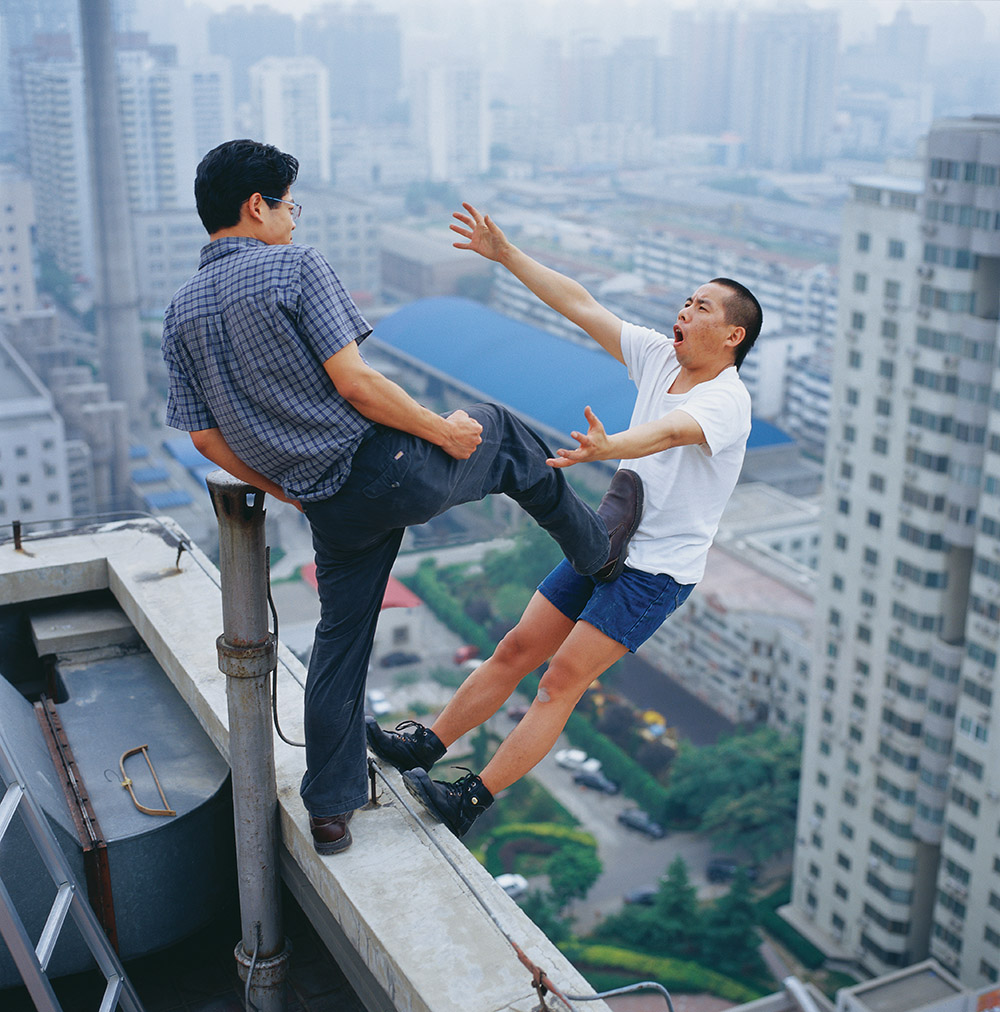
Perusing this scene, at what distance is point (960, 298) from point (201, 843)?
10193 millimetres

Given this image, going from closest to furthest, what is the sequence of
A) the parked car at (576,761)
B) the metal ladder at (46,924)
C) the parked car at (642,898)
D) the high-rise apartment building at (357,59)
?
the metal ladder at (46,924)
the parked car at (642,898)
the parked car at (576,761)
the high-rise apartment building at (357,59)

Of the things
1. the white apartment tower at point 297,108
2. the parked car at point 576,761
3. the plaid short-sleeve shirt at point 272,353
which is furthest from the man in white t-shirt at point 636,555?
the white apartment tower at point 297,108

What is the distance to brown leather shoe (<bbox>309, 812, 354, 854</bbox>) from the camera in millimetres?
1491

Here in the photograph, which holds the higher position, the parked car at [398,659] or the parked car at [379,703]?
the parked car at [379,703]

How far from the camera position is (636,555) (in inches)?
64.6

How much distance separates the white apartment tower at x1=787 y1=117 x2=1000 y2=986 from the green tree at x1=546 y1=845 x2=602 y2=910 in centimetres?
227

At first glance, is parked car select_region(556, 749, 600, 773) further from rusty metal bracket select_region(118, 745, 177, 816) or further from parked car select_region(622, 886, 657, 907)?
rusty metal bracket select_region(118, 745, 177, 816)

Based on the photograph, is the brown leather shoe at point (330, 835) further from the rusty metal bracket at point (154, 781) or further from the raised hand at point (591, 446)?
the raised hand at point (591, 446)

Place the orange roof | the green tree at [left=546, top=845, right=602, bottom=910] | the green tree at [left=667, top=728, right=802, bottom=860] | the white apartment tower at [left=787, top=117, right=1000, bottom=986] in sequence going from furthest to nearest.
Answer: the orange roof
the green tree at [left=667, top=728, right=802, bottom=860]
the green tree at [left=546, top=845, right=602, bottom=910]
the white apartment tower at [left=787, top=117, right=1000, bottom=986]

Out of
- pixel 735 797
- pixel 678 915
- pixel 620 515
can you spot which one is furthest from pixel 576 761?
pixel 620 515

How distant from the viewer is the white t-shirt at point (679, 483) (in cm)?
158

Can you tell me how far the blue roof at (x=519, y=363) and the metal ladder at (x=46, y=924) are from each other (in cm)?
1808

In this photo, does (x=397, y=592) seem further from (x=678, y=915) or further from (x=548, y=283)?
(x=548, y=283)

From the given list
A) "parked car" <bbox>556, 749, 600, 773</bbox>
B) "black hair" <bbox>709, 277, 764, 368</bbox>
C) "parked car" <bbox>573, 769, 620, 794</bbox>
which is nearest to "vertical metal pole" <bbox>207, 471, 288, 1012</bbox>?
"black hair" <bbox>709, 277, 764, 368</bbox>
